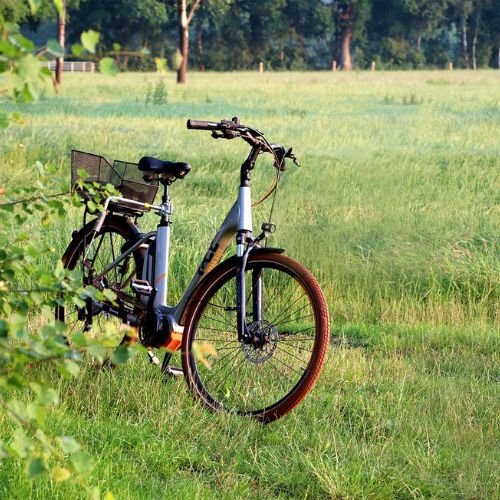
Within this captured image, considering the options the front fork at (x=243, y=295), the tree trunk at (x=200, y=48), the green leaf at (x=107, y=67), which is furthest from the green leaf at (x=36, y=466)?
the tree trunk at (x=200, y=48)

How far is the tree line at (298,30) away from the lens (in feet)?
279

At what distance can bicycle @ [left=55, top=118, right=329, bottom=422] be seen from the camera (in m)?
4.76

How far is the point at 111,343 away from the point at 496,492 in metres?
2.26

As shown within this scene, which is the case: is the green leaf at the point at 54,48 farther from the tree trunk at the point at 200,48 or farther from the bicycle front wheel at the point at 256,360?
the tree trunk at the point at 200,48

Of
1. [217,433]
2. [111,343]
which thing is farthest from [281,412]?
[111,343]

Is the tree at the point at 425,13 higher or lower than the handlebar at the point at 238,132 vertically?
higher

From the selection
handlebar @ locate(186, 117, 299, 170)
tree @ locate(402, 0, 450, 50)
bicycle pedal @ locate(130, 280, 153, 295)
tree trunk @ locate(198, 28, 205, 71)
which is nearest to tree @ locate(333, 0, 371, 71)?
tree @ locate(402, 0, 450, 50)

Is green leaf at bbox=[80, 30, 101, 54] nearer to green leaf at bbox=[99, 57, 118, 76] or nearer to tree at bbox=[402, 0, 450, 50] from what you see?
green leaf at bbox=[99, 57, 118, 76]

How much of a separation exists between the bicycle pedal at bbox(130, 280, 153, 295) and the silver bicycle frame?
1.1 inches

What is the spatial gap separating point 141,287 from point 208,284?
0.42m

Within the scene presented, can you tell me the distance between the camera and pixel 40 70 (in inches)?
88.4

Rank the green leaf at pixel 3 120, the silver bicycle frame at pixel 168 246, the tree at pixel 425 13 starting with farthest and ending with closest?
the tree at pixel 425 13, the silver bicycle frame at pixel 168 246, the green leaf at pixel 3 120

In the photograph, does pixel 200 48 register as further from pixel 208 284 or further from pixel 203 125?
pixel 203 125

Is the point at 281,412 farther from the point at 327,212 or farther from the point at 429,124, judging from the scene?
the point at 429,124
